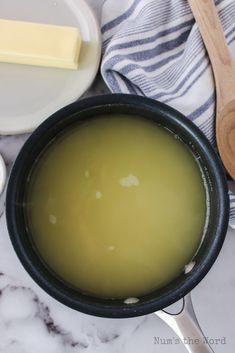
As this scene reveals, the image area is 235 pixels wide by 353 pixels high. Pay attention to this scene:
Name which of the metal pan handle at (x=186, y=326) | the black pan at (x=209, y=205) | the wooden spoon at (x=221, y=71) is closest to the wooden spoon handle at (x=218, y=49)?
the wooden spoon at (x=221, y=71)

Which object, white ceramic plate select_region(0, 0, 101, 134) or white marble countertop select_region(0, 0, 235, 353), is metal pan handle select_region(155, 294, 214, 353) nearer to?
white marble countertop select_region(0, 0, 235, 353)

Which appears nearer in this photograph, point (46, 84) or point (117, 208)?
point (117, 208)

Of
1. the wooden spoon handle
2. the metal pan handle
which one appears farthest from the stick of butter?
the metal pan handle

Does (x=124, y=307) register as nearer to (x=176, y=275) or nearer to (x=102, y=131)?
(x=176, y=275)

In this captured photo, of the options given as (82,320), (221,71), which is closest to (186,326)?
(82,320)

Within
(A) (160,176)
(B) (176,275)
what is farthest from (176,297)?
(A) (160,176)

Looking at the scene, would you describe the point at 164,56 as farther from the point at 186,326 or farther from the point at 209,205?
the point at 186,326
